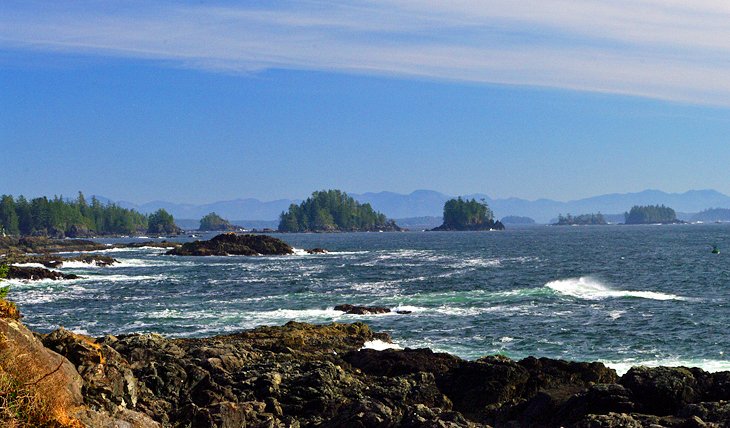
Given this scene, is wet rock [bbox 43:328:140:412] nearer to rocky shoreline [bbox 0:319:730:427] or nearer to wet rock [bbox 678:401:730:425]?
rocky shoreline [bbox 0:319:730:427]

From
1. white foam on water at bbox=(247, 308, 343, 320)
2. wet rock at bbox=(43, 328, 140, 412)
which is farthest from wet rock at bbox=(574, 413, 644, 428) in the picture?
white foam on water at bbox=(247, 308, 343, 320)

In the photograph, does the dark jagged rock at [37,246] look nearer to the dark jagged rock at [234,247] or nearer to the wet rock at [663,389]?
the dark jagged rock at [234,247]

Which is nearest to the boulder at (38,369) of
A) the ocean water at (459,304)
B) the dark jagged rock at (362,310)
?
the ocean water at (459,304)

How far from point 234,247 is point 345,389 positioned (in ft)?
424

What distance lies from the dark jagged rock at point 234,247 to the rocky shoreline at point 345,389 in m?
118

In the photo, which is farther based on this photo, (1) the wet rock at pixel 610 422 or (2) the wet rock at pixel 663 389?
(2) the wet rock at pixel 663 389

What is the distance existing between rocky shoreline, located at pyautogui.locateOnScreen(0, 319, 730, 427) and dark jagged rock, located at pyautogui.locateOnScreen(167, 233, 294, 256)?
118063mm

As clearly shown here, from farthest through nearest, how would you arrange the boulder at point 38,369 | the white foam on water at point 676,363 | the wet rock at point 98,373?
the white foam on water at point 676,363
the wet rock at point 98,373
the boulder at point 38,369

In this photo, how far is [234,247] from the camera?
150500 millimetres

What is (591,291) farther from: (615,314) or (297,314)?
(297,314)

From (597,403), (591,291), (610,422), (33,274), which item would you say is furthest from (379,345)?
(33,274)

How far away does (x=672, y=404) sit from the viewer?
67.2ft

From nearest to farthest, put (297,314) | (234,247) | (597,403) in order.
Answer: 1. (597,403)
2. (297,314)
3. (234,247)

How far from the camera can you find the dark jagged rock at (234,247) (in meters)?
146
